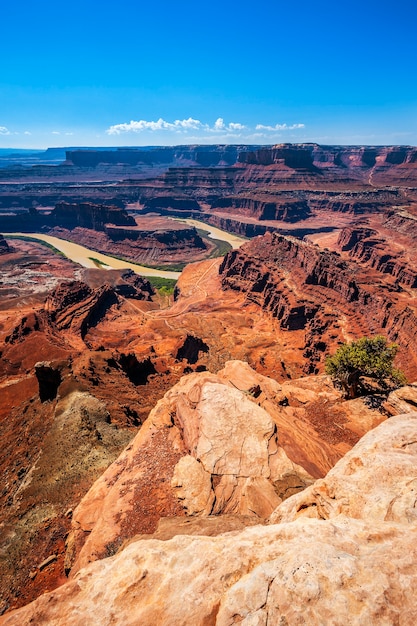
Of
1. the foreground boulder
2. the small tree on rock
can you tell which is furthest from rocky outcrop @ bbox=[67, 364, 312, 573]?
the small tree on rock

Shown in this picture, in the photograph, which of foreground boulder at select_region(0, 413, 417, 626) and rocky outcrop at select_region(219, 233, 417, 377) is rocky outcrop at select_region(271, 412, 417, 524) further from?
rocky outcrop at select_region(219, 233, 417, 377)

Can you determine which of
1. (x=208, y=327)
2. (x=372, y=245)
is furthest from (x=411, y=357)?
(x=372, y=245)

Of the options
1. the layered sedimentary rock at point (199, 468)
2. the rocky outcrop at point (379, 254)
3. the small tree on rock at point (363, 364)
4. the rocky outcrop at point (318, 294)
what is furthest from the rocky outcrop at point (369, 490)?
the rocky outcrop at point (379, 254)

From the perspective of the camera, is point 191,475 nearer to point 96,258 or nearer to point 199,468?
point 199,468

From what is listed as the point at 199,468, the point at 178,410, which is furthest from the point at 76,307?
the point at 199,468

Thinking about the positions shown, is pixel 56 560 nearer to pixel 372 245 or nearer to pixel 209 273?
pixel 209 273

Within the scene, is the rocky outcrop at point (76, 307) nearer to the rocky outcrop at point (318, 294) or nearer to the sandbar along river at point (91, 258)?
the rocky outcrop at point (318, 294)
